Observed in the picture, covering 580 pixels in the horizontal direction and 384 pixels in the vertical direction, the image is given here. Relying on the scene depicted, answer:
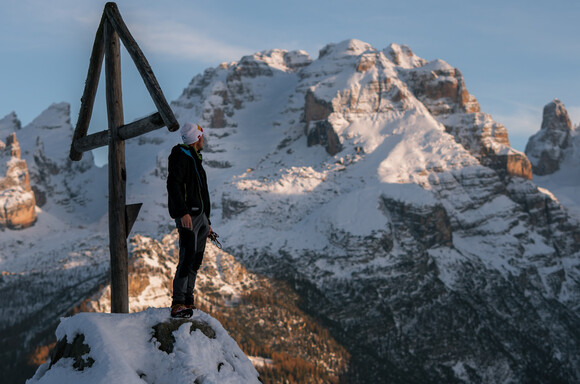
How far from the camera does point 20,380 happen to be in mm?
198625

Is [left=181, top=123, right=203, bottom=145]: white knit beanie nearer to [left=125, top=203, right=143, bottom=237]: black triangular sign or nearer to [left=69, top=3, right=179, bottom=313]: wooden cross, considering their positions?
[left=69, top=3, right=179, bottom=313]: wooden cross

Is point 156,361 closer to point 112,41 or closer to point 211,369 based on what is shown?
point 211,369

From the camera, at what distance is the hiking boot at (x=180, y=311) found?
37.9 ft

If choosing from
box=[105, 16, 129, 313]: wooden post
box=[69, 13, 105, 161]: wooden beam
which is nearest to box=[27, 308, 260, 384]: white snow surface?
box=[105, 16, 129, 313]: wooden post

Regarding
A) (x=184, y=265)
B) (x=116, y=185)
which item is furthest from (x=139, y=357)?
(x=116, y=185)

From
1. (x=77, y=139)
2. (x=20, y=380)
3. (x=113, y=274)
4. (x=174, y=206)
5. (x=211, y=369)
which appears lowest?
(x=20, y=380)

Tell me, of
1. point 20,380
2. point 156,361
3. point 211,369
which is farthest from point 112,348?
point 20,380

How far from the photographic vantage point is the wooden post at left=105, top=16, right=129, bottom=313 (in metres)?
12.3

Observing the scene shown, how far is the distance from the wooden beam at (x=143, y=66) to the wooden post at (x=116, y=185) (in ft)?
1.42

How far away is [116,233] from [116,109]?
2670mm

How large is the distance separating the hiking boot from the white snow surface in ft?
0.58

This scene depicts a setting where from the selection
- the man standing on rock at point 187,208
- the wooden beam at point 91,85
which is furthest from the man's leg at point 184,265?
the wooden beam at point 91,85

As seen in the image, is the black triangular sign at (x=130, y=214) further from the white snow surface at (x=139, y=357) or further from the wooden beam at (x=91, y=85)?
the wooden beam at (x=91, y=85)

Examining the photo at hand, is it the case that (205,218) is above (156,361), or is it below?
above
